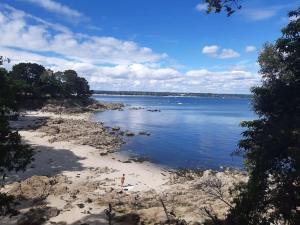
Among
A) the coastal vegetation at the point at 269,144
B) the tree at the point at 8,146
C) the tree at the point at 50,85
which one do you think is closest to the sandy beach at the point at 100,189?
the coastal vegetation at the point at 269,144

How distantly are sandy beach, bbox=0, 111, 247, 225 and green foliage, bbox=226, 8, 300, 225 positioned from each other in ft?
29.0

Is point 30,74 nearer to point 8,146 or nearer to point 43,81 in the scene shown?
point 43,81

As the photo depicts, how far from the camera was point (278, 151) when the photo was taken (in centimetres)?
1725

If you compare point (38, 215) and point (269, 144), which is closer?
point (269, 144)

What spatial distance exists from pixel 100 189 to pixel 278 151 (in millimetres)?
21229

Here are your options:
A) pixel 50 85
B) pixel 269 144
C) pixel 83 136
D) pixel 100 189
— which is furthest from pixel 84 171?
pixel 50 85

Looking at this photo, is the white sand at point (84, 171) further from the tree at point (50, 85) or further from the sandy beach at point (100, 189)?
the tree at point (50, 85)

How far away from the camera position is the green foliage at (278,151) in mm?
16578

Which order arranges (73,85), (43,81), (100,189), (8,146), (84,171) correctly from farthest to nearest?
(73,85) → (43,81) → (84,171) → (100,189) → (8,146)

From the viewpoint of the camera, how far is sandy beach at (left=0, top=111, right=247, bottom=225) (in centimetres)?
2664

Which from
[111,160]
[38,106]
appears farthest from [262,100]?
[38,106]

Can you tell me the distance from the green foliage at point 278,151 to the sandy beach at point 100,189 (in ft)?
29.0

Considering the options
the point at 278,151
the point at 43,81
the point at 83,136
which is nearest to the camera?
the point at 278,151

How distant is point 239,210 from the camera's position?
56.2 feet
